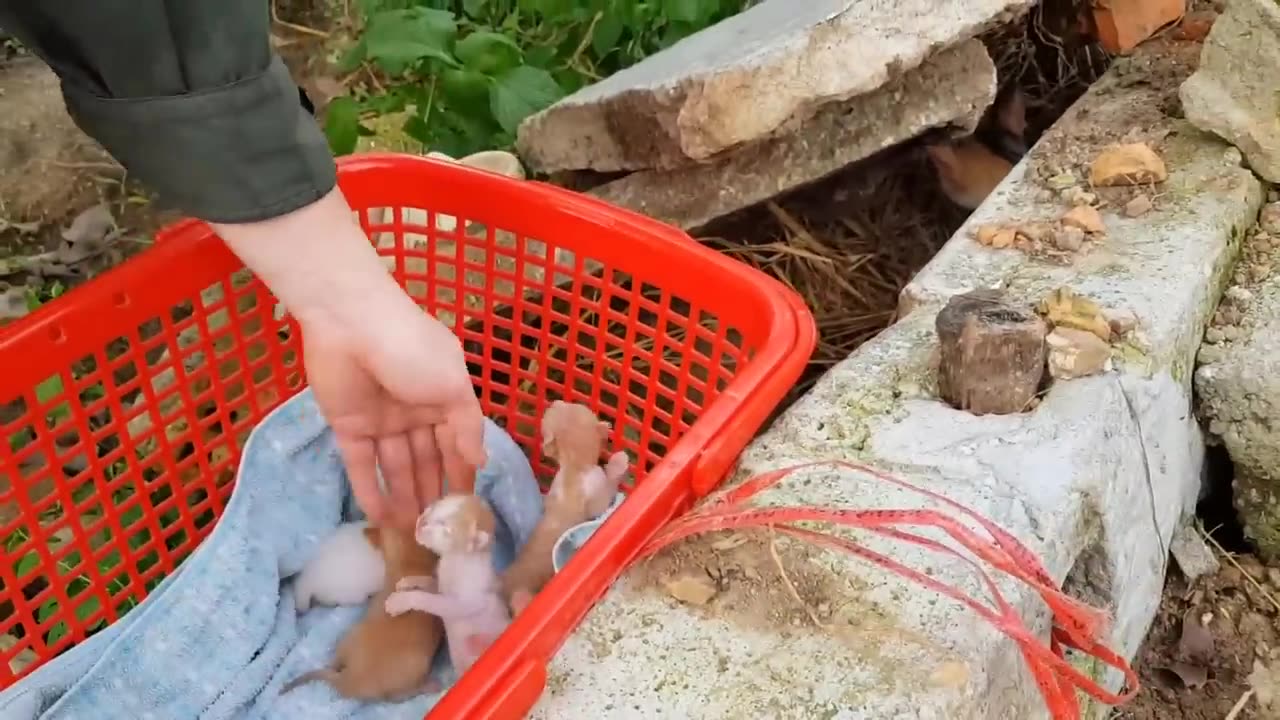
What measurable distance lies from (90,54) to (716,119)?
78 centimetres

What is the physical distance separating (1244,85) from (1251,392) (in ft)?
1.23

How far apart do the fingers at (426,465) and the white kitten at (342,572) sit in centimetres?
13

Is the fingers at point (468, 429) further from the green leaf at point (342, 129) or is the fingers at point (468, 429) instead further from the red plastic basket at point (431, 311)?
the green leaf at point (342, 129)

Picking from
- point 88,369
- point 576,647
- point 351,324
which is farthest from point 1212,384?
point 88,369

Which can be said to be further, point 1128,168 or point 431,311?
point 431,311

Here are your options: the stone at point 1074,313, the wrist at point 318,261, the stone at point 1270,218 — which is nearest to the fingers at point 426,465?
the wrist at point 318,261

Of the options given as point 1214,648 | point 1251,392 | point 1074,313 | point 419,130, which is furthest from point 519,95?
point 1214,648

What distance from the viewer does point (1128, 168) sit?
144 cm

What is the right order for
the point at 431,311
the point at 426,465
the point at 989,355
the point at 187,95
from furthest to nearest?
the point at 431,311, the point at 426,465, the point at 989,355, the point at 187,95

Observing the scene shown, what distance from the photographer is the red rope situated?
3.14 feet

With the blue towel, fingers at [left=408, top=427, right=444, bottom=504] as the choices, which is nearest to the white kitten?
the blue towel

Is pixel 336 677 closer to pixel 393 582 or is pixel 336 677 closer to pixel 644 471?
pixel 393 582

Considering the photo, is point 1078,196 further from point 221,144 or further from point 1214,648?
point 221,144

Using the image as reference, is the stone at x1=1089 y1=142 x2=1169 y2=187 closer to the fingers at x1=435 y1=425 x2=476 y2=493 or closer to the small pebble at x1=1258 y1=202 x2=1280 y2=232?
the small pebble at x1=1258 y1=202 x2=1280 y2=232
